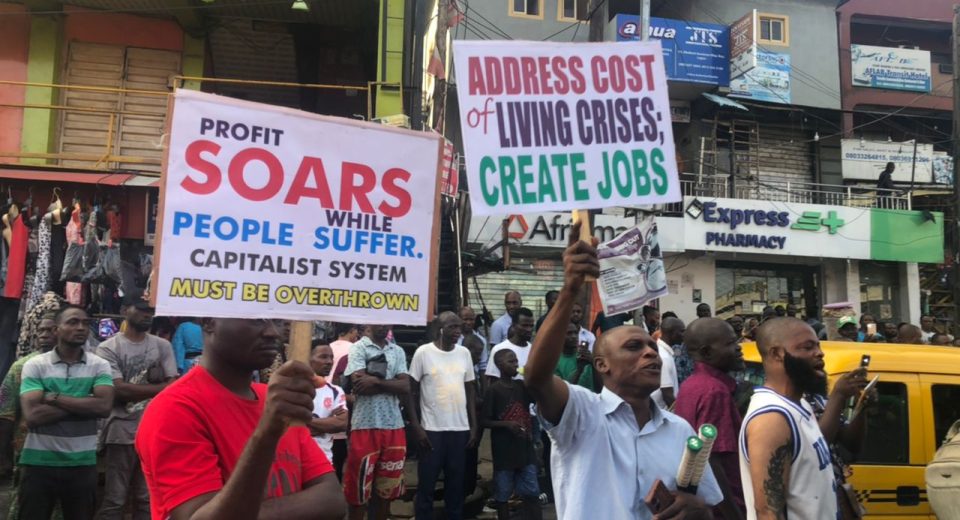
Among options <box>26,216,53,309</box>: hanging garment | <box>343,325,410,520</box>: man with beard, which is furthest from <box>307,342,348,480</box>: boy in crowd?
<box>26,216,53,309</box>: hanging garment

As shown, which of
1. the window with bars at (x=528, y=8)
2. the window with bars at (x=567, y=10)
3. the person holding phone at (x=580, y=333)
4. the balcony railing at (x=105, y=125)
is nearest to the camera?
the person holding phone at (x=580, y=333)

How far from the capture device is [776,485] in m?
2.84

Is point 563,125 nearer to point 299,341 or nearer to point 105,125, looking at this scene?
point 299,341

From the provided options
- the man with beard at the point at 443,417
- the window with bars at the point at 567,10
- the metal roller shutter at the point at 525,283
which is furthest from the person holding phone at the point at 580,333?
the window with bars at the point at 567,10

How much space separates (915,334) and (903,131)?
15.2 metres

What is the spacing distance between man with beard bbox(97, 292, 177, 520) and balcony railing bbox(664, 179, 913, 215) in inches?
629

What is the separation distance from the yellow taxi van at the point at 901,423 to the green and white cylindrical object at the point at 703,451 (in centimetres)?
275

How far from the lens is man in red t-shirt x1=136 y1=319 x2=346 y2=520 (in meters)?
1.95

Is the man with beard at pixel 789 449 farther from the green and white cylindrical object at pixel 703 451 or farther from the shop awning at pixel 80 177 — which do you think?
the shop awning at pixel 80 177

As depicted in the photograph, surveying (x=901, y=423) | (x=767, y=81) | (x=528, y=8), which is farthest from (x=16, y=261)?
(x=767, y=81)

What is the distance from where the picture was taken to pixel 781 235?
19438mm

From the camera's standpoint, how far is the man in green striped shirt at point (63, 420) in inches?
191

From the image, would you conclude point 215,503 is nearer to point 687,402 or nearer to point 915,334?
point 687,402

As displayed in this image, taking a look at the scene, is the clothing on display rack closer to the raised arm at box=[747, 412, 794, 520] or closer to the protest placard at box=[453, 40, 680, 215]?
the protest placard at box=[453, 40, 680, 215]
